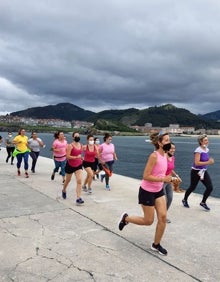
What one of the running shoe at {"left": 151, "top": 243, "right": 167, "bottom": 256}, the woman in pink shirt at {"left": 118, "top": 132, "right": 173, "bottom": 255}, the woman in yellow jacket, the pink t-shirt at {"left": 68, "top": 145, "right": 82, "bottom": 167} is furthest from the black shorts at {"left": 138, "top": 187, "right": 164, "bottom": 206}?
the woman in yellow jacket

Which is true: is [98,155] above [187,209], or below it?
above

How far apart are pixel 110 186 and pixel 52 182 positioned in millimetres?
2025

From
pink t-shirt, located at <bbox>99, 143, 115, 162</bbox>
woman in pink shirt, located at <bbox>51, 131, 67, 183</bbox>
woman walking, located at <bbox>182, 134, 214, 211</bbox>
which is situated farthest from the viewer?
woman in pink shirt, located at <bbox>51, 131, 67, 183</bbox>

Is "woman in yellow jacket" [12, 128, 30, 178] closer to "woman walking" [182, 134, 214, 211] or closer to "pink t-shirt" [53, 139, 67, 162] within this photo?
"pink t-shirt" [53, 139, 67, 162]

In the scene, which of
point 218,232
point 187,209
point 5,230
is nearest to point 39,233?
point 5,230

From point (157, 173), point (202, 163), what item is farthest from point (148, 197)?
point (202, 163)

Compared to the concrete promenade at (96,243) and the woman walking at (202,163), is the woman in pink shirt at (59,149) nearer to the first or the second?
the concrete promenade at (96,243)

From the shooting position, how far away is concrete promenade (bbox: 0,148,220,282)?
3842 mm

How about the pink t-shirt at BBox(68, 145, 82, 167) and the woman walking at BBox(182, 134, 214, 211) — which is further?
the pink t-shirt at BBox(68, 145, 82, 167)

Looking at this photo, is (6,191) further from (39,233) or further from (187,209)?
(187,209)

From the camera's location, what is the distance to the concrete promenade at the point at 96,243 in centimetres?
384

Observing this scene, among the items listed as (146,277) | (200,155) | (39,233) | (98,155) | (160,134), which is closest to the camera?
(146,277)

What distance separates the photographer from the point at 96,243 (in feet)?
15.8

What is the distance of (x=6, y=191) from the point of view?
8617mm
